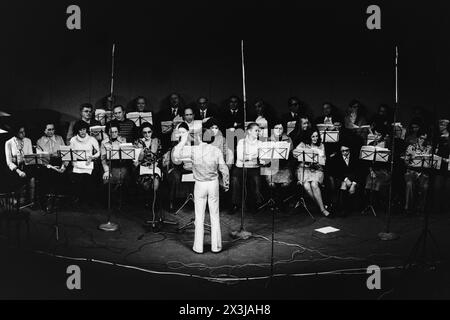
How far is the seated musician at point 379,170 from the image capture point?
8711 mm

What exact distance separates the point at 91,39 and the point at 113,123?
218 centimetres

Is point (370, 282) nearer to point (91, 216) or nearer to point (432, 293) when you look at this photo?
point (432, 293)

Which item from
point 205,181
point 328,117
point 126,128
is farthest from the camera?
point 328,117

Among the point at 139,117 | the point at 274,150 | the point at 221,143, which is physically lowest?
the point at 274,150

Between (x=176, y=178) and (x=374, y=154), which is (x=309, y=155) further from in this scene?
(x=176, y=178)

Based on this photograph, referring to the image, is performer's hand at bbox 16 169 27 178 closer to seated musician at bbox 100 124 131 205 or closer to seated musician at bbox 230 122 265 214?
seated musician at bbox 100 124 131 205

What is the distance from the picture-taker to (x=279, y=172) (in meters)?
8.86

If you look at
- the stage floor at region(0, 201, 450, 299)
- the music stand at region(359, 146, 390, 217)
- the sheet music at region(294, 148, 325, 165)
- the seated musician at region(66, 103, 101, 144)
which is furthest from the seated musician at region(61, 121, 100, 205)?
the music stand at region(359, 146, 390, 217)

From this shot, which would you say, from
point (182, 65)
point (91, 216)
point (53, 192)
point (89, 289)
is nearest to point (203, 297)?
point (89, 289)

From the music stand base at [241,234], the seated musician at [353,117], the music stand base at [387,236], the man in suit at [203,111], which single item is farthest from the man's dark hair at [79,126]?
the music stand base at [387,236]

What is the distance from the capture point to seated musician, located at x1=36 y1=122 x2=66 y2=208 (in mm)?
8695

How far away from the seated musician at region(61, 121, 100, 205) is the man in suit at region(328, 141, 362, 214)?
3.93 metres

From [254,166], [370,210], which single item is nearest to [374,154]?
[370,210]

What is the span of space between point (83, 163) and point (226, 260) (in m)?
3.35
